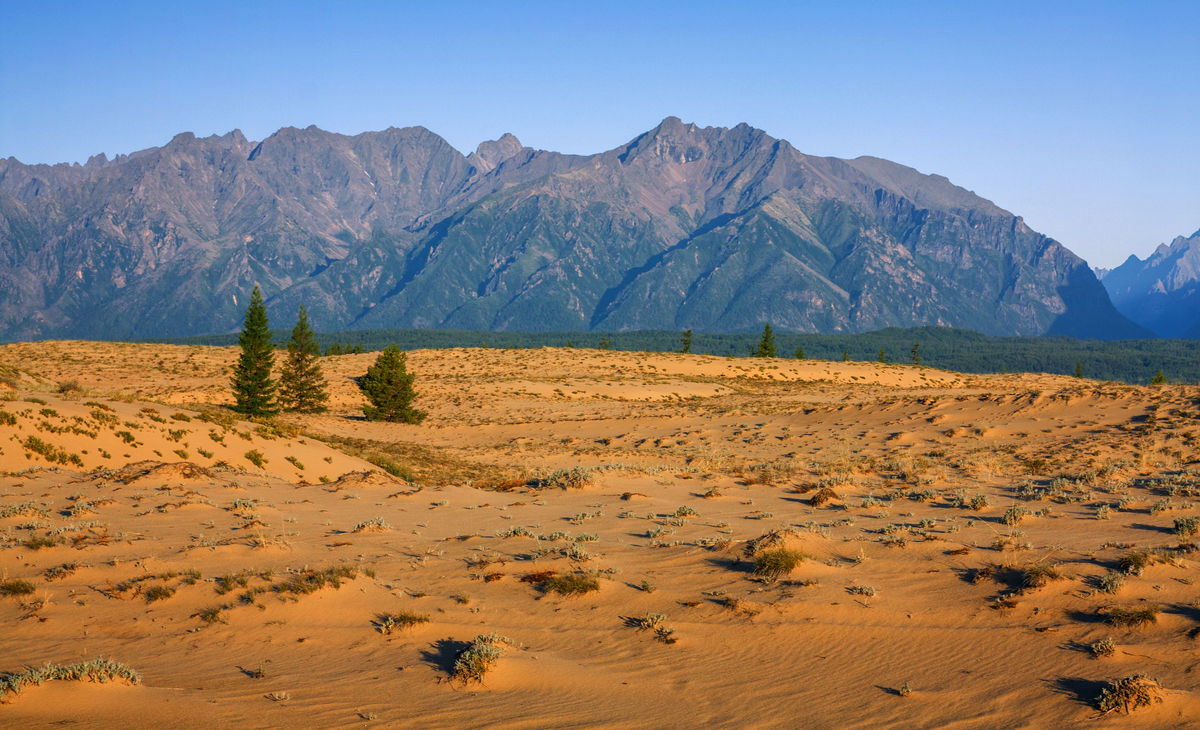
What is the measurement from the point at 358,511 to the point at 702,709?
13.3 metres

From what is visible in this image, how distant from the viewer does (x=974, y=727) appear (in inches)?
325

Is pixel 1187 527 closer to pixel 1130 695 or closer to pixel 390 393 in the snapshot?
pixel 1130 695

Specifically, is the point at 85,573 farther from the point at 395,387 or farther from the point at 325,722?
the point at 395,387

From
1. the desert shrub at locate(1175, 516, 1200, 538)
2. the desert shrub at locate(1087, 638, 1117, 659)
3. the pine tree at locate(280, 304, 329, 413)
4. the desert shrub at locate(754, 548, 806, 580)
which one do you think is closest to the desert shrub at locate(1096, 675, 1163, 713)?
the desert shrub at locate(1087, 638, 1117, 659)

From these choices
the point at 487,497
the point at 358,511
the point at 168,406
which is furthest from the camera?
the point at 168,406

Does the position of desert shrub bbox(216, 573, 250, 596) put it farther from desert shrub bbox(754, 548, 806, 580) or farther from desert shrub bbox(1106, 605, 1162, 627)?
desert shrub bbox(1106, 605, 1162, 627)

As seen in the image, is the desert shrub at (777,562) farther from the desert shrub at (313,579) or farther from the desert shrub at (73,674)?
the desert shrub at (73,674)

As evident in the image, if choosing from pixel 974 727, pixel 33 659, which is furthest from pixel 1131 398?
pixel 33 659

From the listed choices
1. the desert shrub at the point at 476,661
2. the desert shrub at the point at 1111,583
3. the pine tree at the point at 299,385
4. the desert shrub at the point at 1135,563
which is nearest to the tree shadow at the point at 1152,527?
the desert shrub at the point at 1135,563

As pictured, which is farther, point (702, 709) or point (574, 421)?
point (574, 421)

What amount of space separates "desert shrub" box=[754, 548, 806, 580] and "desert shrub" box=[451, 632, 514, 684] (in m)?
4.88

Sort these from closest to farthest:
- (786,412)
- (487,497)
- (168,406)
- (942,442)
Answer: (487,497) < (942,442) < (168,406) < (786,412)

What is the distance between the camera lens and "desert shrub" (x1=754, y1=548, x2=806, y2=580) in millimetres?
12852

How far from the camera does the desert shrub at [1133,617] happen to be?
10.2 m
